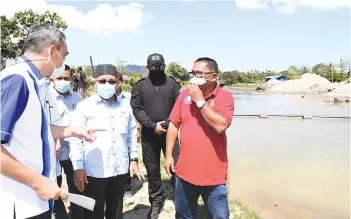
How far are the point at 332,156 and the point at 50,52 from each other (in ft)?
27.7

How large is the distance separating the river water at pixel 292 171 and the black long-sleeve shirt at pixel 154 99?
7.75 feet

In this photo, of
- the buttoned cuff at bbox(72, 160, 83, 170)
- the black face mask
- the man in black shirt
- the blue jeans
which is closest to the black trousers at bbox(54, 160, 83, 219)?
the buttoned cuff at bbox(72, 160, 83, 170)

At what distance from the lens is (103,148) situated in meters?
2.99

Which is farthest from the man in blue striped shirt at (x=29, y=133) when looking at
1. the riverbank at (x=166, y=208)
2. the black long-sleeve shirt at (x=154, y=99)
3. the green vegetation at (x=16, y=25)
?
the green vegetation at (x=16, y=25)

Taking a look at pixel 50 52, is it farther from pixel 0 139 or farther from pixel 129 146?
pixel 129 146

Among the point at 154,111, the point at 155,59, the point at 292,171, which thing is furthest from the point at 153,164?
the point at 292,171

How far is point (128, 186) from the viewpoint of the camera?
485cm

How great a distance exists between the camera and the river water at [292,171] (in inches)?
215

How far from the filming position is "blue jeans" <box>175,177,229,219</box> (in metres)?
2.90

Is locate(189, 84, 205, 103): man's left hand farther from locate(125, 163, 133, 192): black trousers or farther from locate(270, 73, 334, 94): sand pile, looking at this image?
locate(270, 73, 334, 94): sand pile

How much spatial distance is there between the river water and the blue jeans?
2.37 m

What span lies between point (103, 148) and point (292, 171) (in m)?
5.52

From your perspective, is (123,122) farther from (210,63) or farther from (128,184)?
(128,184)

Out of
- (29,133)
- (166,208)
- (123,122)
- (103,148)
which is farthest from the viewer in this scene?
(166,208)
